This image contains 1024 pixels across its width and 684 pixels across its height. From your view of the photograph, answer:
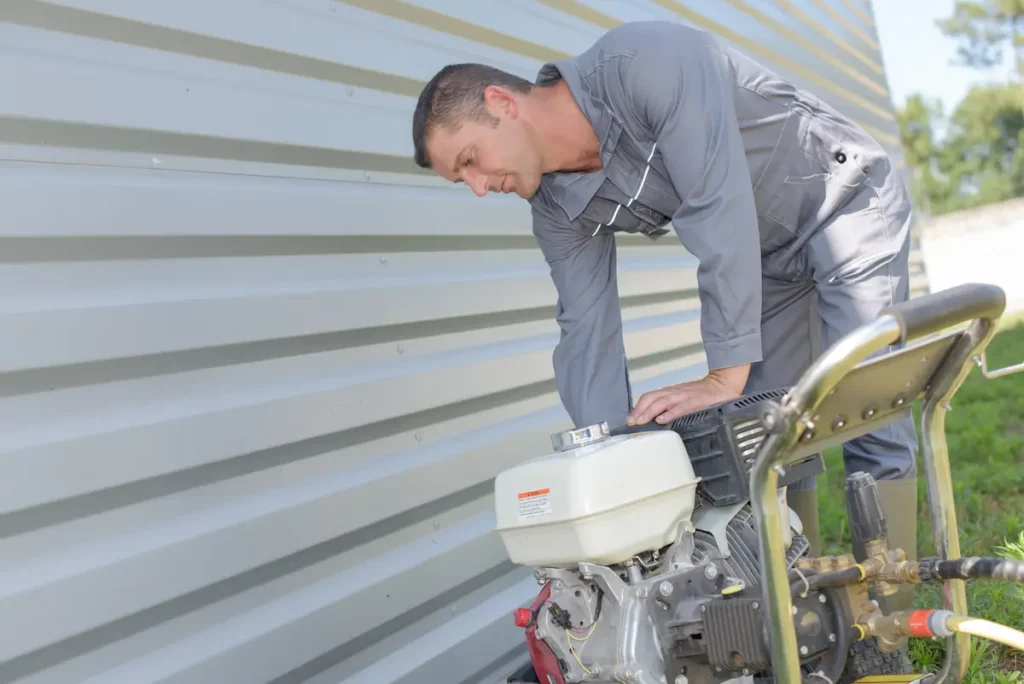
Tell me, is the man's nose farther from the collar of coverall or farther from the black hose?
the black hose

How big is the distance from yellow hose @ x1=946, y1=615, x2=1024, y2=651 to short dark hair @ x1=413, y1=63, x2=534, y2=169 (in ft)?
4.23

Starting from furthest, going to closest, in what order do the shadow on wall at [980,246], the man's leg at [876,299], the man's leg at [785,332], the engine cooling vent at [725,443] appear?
the shadow on wall at [980,246] → the man's leg at [785,332] → the man's leg at [876,299] → the engine cooling vent at [725,443]

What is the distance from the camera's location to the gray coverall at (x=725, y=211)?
2.04m

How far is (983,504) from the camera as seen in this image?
12.0ft

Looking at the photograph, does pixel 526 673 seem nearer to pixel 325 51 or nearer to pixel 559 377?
pixel 559 377

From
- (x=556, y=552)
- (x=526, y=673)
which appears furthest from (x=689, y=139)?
(x=526, y=673)

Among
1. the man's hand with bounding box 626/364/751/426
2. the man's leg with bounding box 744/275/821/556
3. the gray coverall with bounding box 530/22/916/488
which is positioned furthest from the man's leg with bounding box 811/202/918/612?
the man's hand with bounding box 626/364/751/426

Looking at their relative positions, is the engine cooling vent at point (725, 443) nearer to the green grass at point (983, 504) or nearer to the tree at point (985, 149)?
the green grass at point (983, 504)

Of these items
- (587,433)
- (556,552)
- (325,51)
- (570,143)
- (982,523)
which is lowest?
(982,523)

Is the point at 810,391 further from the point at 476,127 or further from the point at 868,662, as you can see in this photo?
the point at 476,127

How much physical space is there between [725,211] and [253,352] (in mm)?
1057

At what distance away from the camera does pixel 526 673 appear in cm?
208

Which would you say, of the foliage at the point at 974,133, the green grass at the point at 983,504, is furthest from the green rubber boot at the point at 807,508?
the foliage at the point at 974,133

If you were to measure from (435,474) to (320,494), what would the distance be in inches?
17.9
